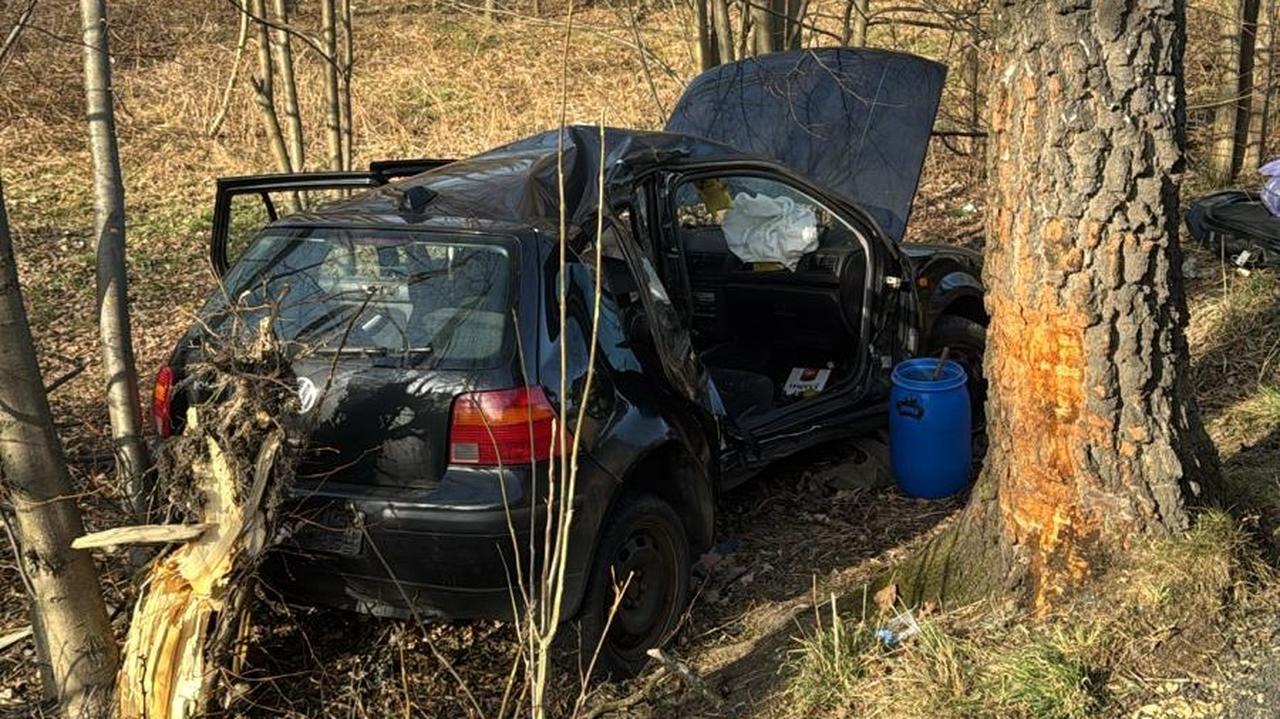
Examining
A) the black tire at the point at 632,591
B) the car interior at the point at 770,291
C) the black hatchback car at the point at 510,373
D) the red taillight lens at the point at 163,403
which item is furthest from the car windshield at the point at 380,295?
the car interior at the point at 770,291

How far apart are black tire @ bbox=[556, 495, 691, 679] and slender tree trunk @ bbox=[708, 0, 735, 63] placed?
7.12 metres

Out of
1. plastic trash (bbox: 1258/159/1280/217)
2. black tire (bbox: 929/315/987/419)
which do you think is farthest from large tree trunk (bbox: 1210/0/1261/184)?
black tire (bbox: 929/315/987/419)

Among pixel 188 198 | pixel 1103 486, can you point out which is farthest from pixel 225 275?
pixel 188 198

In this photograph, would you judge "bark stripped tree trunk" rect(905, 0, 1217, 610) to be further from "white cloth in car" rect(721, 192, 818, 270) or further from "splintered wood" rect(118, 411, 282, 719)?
"splintered wood" rect(118, 411, 282, 719)

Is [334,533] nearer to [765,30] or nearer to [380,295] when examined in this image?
[380,295]

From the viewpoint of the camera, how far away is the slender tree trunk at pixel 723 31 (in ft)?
33.6

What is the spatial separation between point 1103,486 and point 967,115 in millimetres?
9312

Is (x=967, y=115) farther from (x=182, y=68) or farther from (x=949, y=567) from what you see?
(x=182, y=68)

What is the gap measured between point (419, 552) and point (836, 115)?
166 inches

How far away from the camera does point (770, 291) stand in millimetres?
5793

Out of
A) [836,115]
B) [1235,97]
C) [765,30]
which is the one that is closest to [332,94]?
[765,30]

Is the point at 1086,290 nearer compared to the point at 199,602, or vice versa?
the point at 199,602

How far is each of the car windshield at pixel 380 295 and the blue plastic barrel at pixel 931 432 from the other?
2204 mm

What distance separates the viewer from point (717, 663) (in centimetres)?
405
